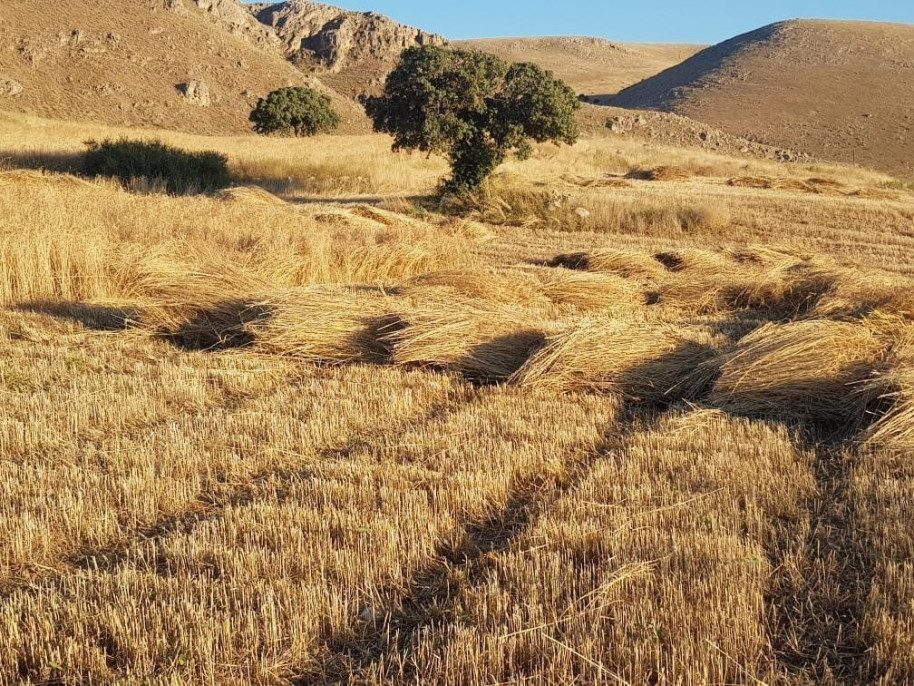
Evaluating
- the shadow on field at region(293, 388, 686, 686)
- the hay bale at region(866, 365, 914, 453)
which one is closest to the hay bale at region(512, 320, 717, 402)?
the hay bale at region(866, 365, 914, 453)

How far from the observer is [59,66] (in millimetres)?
63156

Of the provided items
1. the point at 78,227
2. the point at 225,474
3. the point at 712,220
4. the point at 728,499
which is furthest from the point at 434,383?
the point at 712,220

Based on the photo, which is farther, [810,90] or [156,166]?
[810,90]

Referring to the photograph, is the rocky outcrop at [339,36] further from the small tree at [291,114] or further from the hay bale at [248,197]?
the hay bale at [248,197]

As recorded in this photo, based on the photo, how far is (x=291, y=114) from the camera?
171 feet

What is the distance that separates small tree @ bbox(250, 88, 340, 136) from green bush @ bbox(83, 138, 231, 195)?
3107 cm

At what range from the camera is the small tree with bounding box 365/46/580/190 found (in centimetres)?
1856

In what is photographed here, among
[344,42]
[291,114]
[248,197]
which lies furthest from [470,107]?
[344,42]

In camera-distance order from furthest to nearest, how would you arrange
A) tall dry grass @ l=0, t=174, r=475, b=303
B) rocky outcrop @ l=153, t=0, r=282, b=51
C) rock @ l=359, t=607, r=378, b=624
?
1. rocky outcrop @ l=153, t=0, r=282, b=51
2. tall dry grass @ l=0, t=174, r=475, b=303
3. rock @ l=359, t=607, r=378, b=624

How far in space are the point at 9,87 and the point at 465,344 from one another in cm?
6310

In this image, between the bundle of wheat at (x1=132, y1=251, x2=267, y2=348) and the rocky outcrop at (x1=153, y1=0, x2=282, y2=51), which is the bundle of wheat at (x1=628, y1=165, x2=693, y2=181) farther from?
the rocky outcrop at (x1=153, y1=0, x2=282, y2=51)

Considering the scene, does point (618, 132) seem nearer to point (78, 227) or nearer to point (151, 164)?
point (151, 164)

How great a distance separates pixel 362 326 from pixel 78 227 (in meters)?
4.57

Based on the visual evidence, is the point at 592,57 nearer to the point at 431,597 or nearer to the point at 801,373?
the point at 801,373
